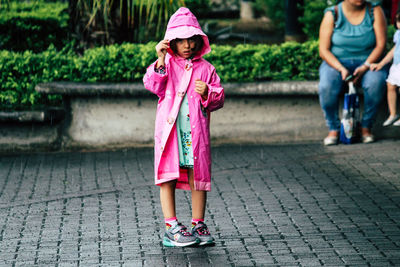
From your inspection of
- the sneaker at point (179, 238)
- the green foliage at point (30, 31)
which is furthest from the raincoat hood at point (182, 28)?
the green foliage at point (30, 31)

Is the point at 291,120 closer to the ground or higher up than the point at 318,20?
closer to the ground

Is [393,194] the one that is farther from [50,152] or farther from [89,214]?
[50,152]

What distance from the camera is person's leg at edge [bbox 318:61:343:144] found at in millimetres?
7879

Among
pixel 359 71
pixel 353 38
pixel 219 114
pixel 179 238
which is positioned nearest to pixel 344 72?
pixel 359 71

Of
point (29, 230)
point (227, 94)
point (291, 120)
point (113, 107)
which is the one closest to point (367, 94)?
point (291, 120)

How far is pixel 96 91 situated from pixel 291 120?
7.43ft

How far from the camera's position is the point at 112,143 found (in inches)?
322

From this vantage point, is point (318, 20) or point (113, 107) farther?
point (318, 20)

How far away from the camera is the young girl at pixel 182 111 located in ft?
15.3

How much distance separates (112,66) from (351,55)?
8.96 feet

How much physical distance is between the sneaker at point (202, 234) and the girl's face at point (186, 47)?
45.3 inches

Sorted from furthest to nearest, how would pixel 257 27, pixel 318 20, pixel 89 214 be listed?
pixel 257 27 → pixel 318 20 → pixel 89 214

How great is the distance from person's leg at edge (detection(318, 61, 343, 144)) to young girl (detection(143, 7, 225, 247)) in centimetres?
336

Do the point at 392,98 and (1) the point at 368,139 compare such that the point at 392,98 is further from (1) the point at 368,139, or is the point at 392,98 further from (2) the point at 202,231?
(2) the point at 202,231
